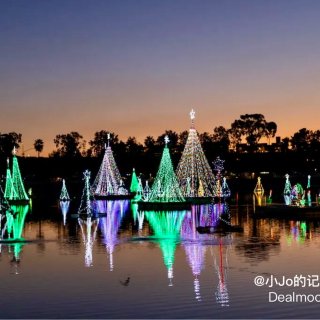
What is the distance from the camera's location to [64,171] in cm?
19238

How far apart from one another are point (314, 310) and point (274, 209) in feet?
142

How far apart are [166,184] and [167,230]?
67.4 ft

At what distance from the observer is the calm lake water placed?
28.5m

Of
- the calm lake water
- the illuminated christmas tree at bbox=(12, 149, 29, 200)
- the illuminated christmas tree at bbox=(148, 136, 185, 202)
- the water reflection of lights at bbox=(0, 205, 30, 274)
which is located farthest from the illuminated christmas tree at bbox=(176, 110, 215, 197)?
the calm lake water

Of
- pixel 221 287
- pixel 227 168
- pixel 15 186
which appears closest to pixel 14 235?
pixel 221 287

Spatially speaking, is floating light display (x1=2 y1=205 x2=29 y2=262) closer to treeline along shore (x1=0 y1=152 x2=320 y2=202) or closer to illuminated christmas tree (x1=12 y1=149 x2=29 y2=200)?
illuminated christmas tree (x1=12 y1=149 x2=29 y2=200)

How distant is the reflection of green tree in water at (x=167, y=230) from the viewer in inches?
1642

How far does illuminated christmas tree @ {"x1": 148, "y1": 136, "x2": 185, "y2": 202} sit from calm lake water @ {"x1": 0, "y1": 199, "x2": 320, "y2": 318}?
58.0 ft

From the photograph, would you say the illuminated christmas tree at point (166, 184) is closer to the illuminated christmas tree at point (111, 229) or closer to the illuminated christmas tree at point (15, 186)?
the illuminated christmas tree at point (111, 229)

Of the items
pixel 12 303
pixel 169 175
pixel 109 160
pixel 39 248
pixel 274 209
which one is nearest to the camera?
pixel 12 303

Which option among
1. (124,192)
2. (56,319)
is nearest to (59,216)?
(124,192)

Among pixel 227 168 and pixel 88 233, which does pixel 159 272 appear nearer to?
pixel 88 233

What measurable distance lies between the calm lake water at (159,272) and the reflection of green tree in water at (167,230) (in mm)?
78

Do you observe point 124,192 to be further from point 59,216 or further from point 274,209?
point 274,209
